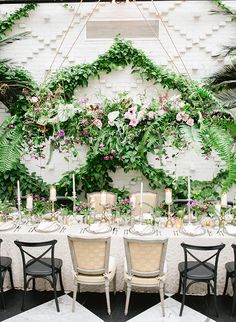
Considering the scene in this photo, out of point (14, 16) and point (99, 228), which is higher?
point (14, 16)

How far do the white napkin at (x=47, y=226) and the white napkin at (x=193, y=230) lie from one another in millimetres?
1442

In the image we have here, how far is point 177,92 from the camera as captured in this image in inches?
247

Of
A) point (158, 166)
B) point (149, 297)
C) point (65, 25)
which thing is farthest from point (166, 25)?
point (149, 297)

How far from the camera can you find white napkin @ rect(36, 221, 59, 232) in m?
4.21

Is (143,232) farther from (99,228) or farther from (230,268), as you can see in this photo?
(230,268)

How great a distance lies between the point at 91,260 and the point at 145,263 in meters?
0.53

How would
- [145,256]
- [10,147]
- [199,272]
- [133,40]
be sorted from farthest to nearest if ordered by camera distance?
[133,40], [10,147], [199,272], [145,256]

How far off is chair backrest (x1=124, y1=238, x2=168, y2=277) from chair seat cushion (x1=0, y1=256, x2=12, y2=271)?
129 centimetres

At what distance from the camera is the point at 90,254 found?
12.2 ft

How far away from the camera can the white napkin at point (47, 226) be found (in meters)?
4.21

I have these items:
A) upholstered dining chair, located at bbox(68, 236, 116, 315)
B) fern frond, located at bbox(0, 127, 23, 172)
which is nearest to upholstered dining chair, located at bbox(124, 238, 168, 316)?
upholstered dining chair, located at bbox(68, 236, 116, 315)

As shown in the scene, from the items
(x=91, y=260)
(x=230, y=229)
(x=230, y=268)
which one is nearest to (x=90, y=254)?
(x=91, y=260)

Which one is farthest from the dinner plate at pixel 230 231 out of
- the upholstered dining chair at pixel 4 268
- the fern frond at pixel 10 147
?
the fern frond at pixel 10 147

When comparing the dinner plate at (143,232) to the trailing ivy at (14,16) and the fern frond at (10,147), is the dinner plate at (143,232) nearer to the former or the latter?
the fern frond at (10,147)
